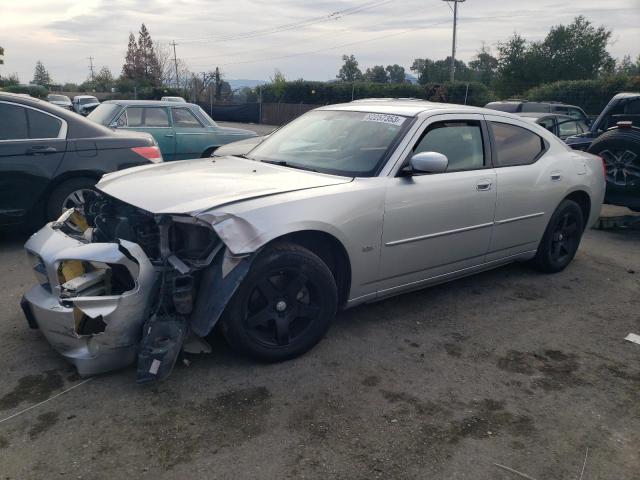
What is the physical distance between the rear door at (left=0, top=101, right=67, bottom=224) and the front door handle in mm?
4146

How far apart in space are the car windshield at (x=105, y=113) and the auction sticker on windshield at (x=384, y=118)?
6357 millimetres

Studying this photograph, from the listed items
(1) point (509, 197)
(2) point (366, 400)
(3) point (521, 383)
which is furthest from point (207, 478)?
(1) point (509, 197)

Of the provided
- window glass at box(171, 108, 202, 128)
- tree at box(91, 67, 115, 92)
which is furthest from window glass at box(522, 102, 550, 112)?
tree at box(91, 67, 115, 92)

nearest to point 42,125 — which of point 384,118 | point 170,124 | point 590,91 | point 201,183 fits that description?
point 201,183

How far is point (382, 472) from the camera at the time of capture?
249cm

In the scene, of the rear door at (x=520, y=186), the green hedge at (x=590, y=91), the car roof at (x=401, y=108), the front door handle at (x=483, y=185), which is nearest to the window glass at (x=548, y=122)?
the rear door at (x=520, y=186)

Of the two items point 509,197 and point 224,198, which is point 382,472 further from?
point 509,197

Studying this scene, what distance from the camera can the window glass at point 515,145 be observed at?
4672mm

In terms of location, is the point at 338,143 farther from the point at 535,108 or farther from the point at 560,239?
the point at 535,108

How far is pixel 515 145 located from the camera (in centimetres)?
485

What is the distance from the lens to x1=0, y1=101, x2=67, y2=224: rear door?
535 cm

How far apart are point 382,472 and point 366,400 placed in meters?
0.59

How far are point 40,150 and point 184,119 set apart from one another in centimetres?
445

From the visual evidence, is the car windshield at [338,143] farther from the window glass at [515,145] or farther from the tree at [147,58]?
the tree at [147,58]
